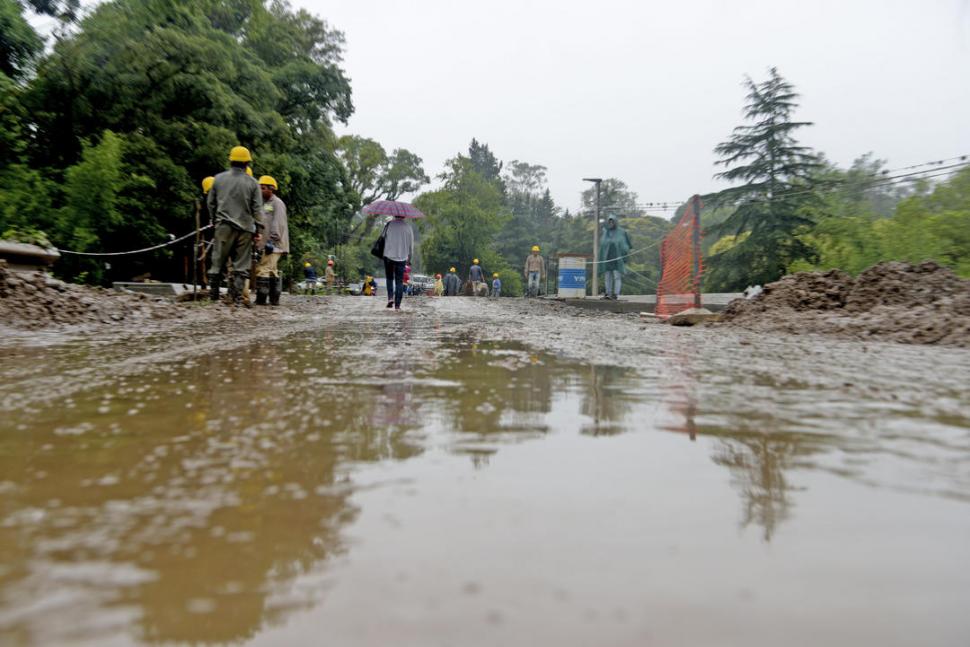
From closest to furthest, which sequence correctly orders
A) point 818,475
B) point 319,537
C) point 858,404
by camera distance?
point 319,537 → point 818,475 → point 858,404

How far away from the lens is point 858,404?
8.24ft

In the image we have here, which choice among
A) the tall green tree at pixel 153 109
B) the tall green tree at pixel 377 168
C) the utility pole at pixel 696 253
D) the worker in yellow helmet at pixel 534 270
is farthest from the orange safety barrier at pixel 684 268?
the tall green tree at pixel 377 168

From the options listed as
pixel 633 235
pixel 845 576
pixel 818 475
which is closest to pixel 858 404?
pixel 818 475

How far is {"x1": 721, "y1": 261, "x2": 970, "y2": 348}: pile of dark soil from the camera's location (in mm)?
6629

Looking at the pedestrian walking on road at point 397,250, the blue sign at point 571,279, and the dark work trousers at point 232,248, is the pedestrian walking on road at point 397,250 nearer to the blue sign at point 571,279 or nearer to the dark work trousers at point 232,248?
the dark work trousers at point 232,248

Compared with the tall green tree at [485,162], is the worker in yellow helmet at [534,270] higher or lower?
lower

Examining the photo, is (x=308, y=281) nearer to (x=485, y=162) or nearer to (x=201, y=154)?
(x=201, y=154)

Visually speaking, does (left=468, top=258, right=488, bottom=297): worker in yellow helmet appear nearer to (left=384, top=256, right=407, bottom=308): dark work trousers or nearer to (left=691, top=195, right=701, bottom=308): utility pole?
(left=384, top=256, right=407, bottom=308): dark work trousers

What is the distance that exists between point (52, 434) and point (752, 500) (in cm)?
179

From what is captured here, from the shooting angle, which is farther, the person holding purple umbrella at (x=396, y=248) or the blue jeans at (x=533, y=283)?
the blue jeans at (x=533, y=283)

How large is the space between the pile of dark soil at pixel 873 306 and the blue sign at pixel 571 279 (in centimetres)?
1478

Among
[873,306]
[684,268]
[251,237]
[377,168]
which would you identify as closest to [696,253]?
[684,268]

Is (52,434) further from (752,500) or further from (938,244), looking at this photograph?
(938,244)

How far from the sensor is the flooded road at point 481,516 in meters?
0.87
